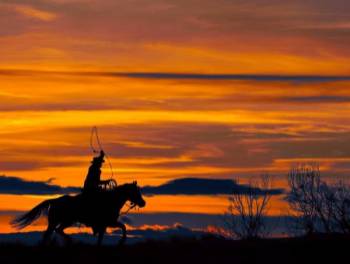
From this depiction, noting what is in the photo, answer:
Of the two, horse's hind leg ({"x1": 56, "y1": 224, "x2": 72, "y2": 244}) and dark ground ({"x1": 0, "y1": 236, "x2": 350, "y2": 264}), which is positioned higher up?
horse's hind leg ({"x1": 56, "y1": 224, "x2": 72, "y2": 244})

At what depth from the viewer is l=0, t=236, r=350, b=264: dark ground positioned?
3112 cm

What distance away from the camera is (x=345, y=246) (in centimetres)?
3238

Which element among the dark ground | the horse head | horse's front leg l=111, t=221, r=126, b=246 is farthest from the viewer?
the horse head

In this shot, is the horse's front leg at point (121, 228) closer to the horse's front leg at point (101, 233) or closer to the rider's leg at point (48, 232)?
the horse's front leg at point (101, 233)

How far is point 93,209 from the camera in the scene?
34156 millimetres

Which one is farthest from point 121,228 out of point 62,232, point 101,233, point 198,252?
point 198,252

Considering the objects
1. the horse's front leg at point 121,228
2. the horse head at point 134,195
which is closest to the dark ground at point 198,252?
the horse's front leg at point 121,228

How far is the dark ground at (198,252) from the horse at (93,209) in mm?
1681

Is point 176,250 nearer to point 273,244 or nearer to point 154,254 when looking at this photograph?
point 154,254

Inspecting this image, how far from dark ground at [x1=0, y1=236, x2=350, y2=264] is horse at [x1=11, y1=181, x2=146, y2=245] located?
1.68 meters

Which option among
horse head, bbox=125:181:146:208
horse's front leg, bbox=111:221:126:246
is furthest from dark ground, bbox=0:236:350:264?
horse head, bbox=125:181:146:208

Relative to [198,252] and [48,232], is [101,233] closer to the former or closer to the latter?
[48,232]

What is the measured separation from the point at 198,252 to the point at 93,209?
423cm

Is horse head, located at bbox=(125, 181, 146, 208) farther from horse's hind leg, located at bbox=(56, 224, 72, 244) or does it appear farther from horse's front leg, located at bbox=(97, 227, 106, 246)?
horse's hind leg, located at bbox=(56, 224, 72, 244)
